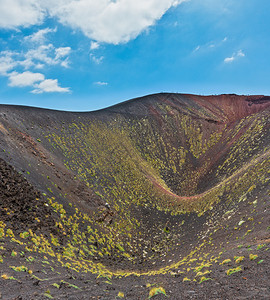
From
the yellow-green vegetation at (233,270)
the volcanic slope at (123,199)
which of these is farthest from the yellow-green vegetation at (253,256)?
the yellow-green vegetation at (233,270)

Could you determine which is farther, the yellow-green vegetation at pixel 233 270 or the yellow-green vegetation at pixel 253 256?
the yellow-green vegetation at pixel 253 256

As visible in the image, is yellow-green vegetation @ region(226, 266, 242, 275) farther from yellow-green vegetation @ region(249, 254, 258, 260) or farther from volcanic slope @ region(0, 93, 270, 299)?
yellow-green vegetation @ region(249, 254, 258, 260)

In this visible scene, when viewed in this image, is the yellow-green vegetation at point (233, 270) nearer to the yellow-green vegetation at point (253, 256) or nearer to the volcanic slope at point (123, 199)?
the volcanic slope at point (123, 199)

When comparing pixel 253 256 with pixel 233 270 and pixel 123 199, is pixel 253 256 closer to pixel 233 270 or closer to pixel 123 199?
pixel 233 270

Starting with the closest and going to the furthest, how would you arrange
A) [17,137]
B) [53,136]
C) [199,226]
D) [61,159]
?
[199,226] < [17,137] < [61,159] < [53,136]

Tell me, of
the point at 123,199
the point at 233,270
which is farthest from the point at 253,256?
the point at 123,199

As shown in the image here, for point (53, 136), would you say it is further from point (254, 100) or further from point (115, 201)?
point (254, 100)

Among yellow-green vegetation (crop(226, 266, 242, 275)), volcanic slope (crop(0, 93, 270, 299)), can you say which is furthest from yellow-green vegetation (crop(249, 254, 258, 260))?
yellow-green vegetation (crop(226, 266, 242, 275))

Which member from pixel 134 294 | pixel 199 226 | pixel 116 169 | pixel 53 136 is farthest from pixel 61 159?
pixel 134 294
